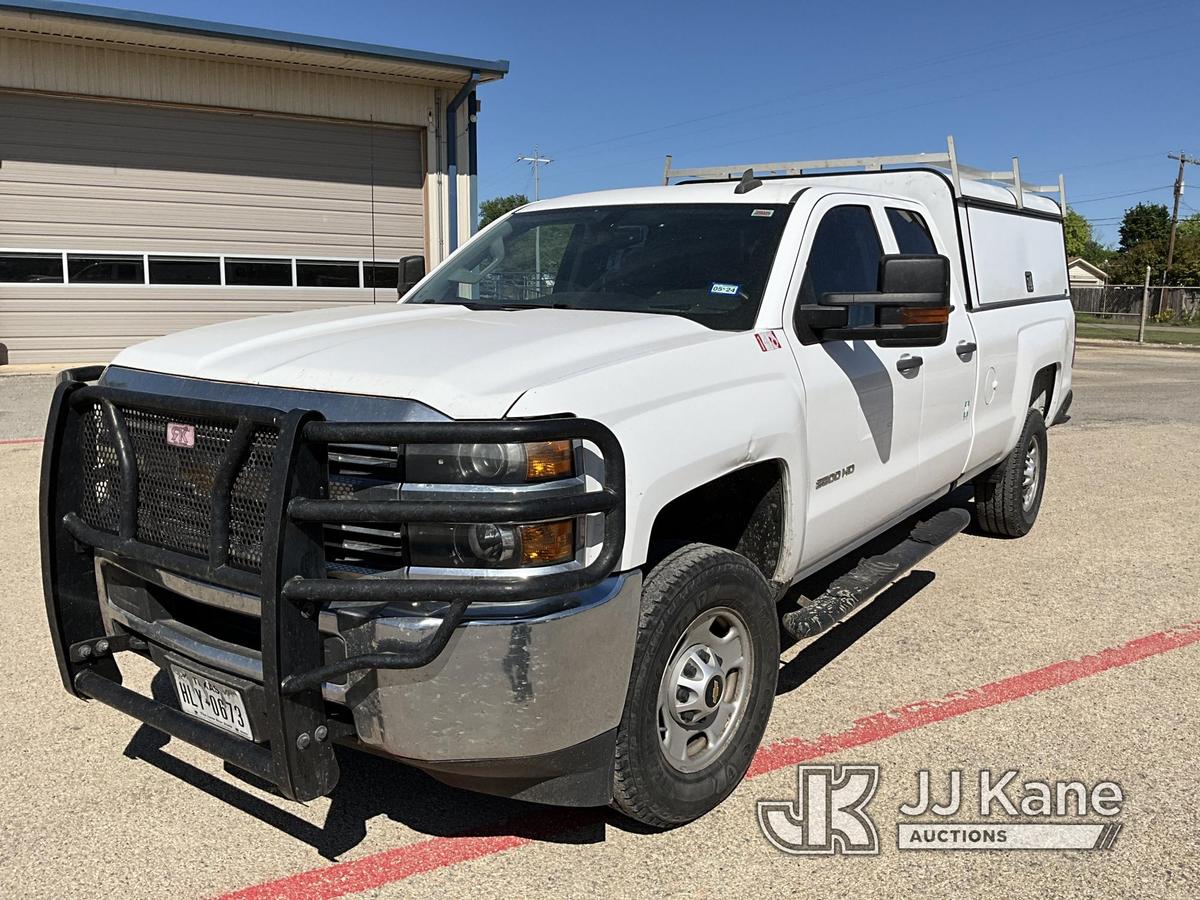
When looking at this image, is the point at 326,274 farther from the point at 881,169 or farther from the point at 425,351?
the point at 425,351

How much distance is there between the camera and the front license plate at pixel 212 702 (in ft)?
8.80

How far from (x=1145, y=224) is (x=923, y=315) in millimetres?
94031

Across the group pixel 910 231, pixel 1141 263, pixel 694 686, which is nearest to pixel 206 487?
pixel 694 686

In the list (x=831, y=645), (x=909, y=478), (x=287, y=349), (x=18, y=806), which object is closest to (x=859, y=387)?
(x=909, y=478)

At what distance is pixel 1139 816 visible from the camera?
3.31m

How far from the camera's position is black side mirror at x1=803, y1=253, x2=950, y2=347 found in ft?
12.0

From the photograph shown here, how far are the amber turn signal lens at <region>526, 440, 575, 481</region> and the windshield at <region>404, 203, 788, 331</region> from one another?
3.91 feet

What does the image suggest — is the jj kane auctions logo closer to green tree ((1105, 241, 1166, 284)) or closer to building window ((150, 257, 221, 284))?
building window ((150, 257, 221, 284))

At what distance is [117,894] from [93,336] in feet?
52.6

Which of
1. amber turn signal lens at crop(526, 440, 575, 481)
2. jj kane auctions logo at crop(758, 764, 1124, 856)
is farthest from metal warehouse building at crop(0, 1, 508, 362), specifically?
jj kane auctions logo at crop(758, 764, 1124, 856)

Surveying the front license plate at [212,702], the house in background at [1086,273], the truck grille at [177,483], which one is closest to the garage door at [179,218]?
the truck grille at [177,483]

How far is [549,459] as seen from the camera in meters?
2.58

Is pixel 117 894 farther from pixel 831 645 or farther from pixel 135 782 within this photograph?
pixel 831 645

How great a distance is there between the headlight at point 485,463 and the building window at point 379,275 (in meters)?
16.3
